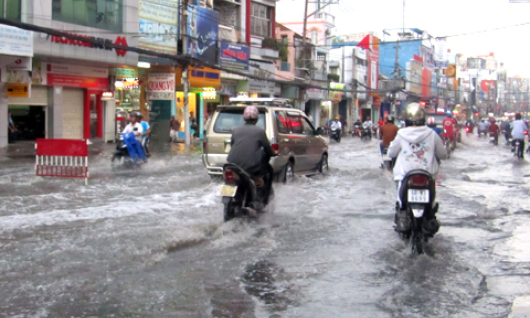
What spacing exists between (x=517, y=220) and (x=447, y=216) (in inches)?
39.9

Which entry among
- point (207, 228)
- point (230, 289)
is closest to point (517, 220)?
point (207, 228)

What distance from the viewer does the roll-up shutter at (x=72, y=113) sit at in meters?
24.8

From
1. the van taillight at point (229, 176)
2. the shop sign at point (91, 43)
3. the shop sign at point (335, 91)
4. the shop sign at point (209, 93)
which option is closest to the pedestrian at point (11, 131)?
Result: the shop sign at point (91, 43)

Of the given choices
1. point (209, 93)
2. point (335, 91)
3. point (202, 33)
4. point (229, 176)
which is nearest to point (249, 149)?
point (229, 176)

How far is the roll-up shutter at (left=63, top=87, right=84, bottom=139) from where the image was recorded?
2481 centimetres

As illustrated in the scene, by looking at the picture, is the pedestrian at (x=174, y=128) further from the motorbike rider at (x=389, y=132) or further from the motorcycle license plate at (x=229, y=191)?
the motorcycle license plate at (x=229, y=191)

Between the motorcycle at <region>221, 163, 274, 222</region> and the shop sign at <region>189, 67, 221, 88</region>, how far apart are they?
22.2m

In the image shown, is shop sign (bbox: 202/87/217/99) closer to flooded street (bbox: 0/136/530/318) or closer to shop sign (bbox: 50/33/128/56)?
shop sign (bbox: 50/33/128/56)

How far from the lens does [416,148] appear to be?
6543 mm

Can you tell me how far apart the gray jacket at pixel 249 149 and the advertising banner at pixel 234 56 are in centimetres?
2505

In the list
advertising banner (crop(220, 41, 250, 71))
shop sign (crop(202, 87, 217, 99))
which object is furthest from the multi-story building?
advertising banner (crop(220, 41, 250, 71))

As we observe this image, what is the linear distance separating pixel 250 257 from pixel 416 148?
85.8 inches

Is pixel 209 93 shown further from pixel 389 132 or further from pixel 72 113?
pixel 389 132

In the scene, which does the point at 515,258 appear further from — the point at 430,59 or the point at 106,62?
the point at 430,59
